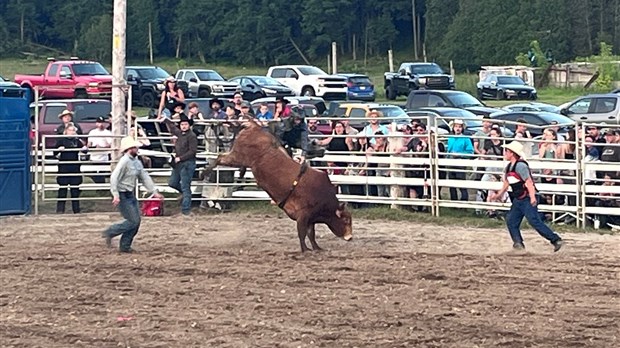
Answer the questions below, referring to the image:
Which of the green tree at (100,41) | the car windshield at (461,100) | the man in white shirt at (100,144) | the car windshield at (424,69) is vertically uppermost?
the green tree at (100,41)

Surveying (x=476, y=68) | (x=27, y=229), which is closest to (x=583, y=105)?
(x=27, y=229)

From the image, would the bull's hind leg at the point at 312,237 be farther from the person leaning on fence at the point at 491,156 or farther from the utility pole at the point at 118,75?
the utility pole at the point at 118,75

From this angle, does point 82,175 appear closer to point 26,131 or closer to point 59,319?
point 26,131

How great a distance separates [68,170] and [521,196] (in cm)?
897

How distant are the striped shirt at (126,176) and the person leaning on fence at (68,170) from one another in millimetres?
5409

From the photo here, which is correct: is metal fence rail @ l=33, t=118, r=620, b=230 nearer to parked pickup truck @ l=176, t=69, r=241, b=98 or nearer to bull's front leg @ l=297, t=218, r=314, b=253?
bull's front leg @ l=297, t=218, r=314, b=253

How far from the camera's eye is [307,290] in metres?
12.4

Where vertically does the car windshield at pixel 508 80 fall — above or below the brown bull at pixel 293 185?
above

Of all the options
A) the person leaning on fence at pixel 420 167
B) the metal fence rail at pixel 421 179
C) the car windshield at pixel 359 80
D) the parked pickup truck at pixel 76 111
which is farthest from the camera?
the car windshield at pixel 359 80

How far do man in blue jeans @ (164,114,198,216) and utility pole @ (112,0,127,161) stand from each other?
5.63 ft

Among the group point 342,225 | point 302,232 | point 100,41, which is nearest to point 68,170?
point 342,225

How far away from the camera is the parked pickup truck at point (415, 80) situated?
50.0 metres

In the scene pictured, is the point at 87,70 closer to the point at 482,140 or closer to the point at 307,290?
the point at 482,140

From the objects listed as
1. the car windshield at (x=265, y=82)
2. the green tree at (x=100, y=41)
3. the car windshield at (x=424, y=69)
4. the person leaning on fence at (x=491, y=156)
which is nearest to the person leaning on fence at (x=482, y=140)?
the person leaning on fence at (x=491, y=156)
